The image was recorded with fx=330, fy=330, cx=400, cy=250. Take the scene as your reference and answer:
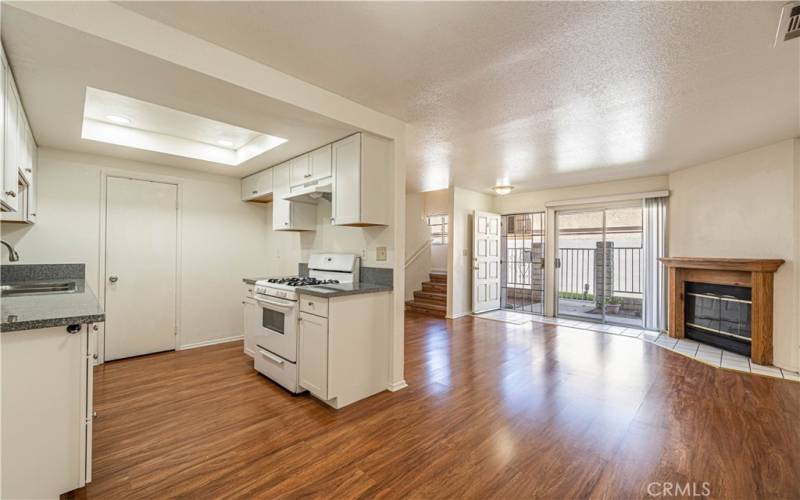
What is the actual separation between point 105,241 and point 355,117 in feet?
10.5

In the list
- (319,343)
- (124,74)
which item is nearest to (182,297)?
(319,343)

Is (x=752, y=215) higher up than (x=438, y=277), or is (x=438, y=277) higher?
(x=752, y=215)

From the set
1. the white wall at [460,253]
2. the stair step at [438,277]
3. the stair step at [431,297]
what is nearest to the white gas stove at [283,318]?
the white wall at [460,253]

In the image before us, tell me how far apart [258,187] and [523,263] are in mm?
5423

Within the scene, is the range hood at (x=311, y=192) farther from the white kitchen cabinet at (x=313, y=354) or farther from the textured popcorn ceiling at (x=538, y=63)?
the white kitchen cabinet at (x=313, y=354)

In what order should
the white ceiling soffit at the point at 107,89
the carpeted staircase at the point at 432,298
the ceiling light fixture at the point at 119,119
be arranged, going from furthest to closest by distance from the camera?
the carpeted staircase at the point at 432,298 < the ceiling light fixture at the point at 119,119 < the white ceiling soffit at the point at 107,89

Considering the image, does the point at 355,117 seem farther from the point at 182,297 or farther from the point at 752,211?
the point at 752,211

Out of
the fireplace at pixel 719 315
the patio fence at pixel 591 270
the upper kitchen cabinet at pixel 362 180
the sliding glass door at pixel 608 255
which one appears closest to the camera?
the upper kitchen cabinet at pixel 362 180

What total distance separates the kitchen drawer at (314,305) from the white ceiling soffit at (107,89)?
56.0 inches

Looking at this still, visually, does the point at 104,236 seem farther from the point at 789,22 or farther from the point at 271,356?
the point at 789,22

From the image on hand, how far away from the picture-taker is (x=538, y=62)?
2104mm

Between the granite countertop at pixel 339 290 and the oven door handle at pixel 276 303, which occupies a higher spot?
the granite countertop at pixel 339 290

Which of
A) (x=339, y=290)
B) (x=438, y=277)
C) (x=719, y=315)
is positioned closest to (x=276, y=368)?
(x=339, y=290)

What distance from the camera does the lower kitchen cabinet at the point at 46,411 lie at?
4.37 ft
